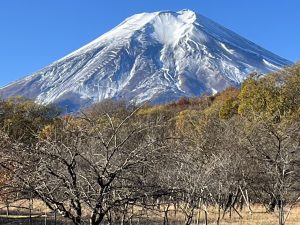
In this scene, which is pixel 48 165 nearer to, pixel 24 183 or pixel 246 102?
pixel 24 183

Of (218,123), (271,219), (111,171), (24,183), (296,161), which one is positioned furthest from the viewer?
(218,123)

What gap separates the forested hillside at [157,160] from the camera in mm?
6699

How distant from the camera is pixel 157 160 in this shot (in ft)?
22.4

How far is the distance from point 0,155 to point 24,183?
1.48 feet

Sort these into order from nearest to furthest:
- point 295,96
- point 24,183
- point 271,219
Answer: point 24,183 → point 271,219 → point 295,96

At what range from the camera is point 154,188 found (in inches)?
265

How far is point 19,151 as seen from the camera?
21.7ft

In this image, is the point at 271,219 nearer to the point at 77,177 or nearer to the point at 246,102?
the point at 77,177

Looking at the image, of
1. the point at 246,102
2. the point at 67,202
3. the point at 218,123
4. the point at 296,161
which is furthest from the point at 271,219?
the point at 246,102

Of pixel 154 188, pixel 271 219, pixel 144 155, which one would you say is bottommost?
pixel 271 219

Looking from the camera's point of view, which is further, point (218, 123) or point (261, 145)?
point (218, 123)

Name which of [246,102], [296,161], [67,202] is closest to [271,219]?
[296,161]

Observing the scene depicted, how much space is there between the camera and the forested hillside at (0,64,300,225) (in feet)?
22.0

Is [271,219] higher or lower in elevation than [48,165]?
lower
